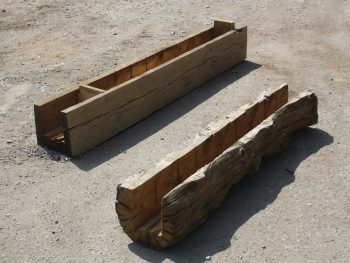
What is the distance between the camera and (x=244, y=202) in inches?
273

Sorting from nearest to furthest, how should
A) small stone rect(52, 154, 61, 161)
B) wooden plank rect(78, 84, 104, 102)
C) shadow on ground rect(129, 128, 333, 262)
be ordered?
shadow on ground rect(129, 128, 333, 262) → small stone rect(52, 154, 61, 161) → wooden plank rect(78, 84, 104, 102)

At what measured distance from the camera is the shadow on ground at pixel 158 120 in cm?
792

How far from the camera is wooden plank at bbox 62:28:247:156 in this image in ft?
25.9

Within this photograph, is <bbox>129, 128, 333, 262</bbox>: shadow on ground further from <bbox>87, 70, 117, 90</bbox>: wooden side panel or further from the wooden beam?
<bbox>87, 70, 117, 90</bbox>: wooden side panel

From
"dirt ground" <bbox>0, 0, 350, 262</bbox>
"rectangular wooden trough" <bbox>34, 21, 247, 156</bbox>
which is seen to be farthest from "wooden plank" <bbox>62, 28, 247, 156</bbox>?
"dirt ground" <bbox>0, 0, 350, 262</bbox>

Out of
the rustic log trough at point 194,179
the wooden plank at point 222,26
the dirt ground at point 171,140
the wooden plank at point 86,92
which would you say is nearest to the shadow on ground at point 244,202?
the dirt ground at point 171,140

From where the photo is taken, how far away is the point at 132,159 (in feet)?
25.8

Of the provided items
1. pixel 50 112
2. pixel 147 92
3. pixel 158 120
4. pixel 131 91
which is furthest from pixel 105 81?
pixel 50 112

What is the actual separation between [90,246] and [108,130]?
2.40m

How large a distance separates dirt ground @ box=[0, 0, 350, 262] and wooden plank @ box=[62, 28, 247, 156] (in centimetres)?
18

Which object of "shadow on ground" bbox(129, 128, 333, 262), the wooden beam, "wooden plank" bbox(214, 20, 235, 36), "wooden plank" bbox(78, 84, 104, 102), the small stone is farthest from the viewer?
"wooden plank" bbox(214, 20, 235, 36)

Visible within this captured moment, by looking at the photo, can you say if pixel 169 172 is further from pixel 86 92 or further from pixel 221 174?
pixel 86 92

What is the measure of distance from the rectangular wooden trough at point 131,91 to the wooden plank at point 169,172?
168cm

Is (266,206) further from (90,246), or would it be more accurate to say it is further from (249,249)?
(90,246)
